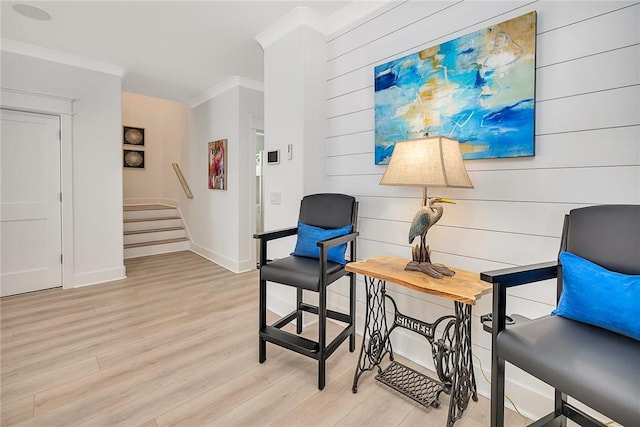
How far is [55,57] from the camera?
3223 millimetres

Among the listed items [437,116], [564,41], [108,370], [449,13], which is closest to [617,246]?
[564,41]

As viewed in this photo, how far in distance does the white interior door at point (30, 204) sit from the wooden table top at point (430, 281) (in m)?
3.39

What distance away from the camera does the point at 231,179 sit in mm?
4117

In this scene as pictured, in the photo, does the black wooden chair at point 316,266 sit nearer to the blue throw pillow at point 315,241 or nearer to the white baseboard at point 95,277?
the blue throw pillow at point 315,241

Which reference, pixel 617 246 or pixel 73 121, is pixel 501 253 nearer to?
pixel 617 246

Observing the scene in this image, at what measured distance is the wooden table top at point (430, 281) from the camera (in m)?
1.31

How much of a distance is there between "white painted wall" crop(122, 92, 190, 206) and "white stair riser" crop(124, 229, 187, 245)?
0.72 m

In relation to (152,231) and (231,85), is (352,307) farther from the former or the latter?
(152,231)

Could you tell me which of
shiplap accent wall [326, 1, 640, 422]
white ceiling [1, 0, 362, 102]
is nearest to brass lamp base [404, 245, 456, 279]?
shiplap accent wall [326, 1, 640, 422]

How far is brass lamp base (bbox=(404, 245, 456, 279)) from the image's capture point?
5.06 ft

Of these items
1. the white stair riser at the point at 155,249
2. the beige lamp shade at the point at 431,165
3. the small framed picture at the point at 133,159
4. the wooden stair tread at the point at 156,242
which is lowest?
the white stair riser at the point at 155,249

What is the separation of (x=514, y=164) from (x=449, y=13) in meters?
0.96

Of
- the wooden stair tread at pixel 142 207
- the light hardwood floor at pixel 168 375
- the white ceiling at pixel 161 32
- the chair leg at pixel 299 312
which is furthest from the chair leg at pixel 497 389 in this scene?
the wooden stair tread at pixel 142 207

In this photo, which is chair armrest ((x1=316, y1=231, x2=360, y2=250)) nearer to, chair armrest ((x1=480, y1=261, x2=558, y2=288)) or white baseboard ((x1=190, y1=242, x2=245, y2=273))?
chair armrest ((x1=480, y1=261, x2=558, y2=288))
